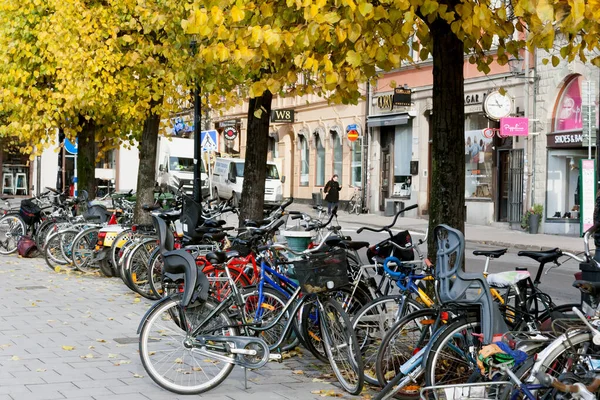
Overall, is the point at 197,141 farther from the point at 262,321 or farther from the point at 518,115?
the point at 518,115

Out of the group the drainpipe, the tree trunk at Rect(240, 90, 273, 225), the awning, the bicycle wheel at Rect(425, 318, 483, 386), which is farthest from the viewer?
the drainpipe

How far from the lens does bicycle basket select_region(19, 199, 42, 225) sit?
58.8ft

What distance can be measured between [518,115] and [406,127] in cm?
764

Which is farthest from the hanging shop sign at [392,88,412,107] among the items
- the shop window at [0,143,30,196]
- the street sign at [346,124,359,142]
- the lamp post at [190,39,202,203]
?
the shop window at [0,143,30,196]

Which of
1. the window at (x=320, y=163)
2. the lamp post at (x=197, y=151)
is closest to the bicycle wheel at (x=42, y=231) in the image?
the lamp post at (x=197, y=151)

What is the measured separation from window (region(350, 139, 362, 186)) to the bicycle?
32.7 metres

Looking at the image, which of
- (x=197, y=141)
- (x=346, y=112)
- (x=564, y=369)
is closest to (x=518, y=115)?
(x=346, y=112)

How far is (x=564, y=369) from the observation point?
4945 mm

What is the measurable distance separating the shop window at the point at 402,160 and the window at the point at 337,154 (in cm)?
495

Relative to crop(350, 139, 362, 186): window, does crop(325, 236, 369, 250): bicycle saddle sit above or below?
below

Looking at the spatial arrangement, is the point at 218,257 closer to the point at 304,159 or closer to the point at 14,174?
the point at 304,159

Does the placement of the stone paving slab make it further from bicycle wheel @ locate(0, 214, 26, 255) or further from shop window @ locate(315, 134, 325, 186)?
shop window @ locate(315, 134, 325, 186)

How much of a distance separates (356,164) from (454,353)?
34.3 m

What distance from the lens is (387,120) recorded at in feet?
120
